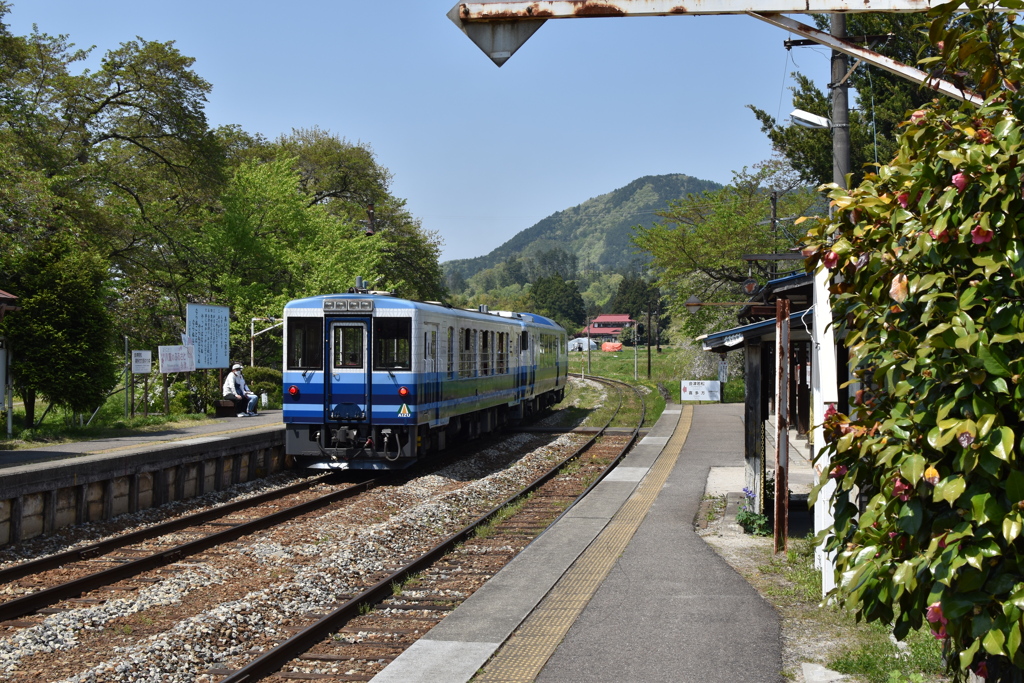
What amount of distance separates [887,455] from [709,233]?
1396 inches

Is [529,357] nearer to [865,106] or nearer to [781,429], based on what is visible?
[865,106]

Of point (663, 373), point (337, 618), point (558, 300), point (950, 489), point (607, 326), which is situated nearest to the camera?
point (950, 489)

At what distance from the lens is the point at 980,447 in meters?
3.06

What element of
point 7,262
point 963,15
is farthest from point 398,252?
point 963,15

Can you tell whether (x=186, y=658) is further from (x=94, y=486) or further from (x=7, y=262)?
(x=7, y=262)

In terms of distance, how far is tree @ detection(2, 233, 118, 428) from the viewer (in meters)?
18.5

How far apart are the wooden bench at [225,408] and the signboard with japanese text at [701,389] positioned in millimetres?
21229

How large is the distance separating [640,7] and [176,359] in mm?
19617

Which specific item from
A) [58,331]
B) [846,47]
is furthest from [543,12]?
[58,331]

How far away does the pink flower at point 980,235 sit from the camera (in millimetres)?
3188

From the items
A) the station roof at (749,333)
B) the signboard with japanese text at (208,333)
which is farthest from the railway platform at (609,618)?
the signboard with japanese text at (208,333)

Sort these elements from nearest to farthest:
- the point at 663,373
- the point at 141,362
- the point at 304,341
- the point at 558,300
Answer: the point at 304,341
the point at 141,362
the point at 663,373
the point at 558,300

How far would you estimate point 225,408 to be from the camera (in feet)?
78.7

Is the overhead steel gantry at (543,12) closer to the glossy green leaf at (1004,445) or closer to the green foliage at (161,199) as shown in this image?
the glossy green leaf at (1004,445)
